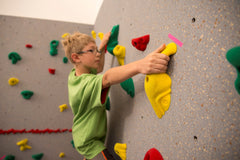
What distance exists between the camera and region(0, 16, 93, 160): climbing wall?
1476 millimetres

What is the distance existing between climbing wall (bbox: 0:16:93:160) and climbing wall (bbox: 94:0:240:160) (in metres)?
1.32

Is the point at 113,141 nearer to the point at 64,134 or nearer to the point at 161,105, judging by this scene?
the point at 161,105

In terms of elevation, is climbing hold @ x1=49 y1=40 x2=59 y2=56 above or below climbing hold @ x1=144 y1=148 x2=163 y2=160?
above

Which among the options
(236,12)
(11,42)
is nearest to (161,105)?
(236,12)

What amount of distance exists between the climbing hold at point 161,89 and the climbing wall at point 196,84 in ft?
0.05

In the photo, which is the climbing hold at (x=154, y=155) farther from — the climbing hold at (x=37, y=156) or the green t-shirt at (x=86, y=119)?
the climbing hold at (x=37, y=156)

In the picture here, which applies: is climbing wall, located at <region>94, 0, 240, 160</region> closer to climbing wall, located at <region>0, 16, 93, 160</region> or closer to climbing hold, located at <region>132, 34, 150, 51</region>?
climbing hold, located at <region>132, 34, 150, 51</region>

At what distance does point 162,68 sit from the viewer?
1.37 ft

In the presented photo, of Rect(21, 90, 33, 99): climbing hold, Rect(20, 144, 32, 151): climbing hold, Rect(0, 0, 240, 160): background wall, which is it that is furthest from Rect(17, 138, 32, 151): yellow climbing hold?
Rect(0, 0, 240, 160): background wall

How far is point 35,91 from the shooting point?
1539mm

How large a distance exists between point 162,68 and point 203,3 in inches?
7.2

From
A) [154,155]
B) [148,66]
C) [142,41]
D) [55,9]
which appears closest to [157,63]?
[148,66]

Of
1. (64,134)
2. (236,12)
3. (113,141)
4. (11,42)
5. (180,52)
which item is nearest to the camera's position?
(236,12)

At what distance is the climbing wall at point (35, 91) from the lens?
1.48 meters
